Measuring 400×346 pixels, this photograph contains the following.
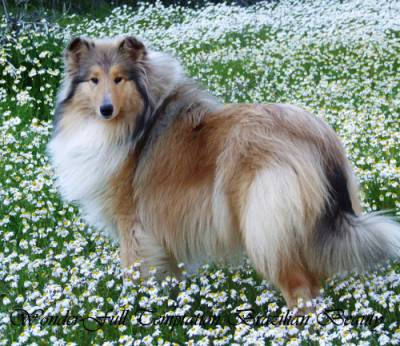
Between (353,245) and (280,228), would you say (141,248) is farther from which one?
(353,245)

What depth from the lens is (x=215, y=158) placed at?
4.27 m

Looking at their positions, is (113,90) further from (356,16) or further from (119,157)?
(356,16)

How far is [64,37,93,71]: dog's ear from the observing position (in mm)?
4762

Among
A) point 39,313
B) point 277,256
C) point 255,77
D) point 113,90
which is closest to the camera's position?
point 277,256

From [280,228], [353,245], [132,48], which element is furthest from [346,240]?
[132,48]

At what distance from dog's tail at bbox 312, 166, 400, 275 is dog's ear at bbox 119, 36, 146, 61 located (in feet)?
5.34

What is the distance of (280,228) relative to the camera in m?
3.94

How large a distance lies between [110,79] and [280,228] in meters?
1.58

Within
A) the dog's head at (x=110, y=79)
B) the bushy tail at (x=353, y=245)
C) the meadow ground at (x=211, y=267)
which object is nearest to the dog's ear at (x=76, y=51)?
the dog's head at (x=110, y=79)

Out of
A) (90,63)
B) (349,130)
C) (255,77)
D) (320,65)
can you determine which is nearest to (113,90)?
(90,63)

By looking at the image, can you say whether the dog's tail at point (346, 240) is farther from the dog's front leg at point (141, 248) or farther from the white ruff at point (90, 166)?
the white ruff at point (90, 166)

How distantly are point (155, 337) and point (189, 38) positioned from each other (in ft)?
31.4

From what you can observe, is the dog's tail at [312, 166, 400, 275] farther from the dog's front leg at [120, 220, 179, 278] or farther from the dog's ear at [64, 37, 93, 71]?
the dog's ear at [64, 37, 93, 71]

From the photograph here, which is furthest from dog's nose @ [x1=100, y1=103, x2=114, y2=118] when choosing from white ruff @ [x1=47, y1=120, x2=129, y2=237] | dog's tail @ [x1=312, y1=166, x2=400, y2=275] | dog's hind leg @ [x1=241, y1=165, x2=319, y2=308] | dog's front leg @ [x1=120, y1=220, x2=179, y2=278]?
dog's tail @ [x1=312, y1=166, x2=400, y2=275]
